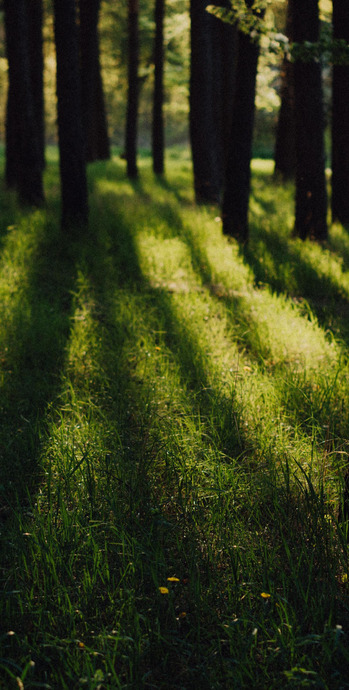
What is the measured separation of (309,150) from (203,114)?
3865mm

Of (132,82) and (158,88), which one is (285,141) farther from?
(132,82)

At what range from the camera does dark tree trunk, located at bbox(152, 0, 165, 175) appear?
1484cm

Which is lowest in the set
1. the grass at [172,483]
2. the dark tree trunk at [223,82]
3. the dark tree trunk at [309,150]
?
the grass at [172,483]

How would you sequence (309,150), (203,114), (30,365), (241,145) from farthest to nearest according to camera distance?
(203,114), (309,150), (241,145), (30,365)

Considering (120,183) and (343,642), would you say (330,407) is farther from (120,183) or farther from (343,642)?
(120,183)

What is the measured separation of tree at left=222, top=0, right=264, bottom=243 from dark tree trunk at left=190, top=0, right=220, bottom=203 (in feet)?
11.1

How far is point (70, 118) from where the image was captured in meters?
7.61

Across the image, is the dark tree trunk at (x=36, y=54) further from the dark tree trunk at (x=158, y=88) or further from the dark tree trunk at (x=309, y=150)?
the dark tree trunk at (x=309, y=150)

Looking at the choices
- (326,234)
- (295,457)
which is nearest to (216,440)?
(295,457)

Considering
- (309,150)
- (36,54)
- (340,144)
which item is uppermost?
(36,54)

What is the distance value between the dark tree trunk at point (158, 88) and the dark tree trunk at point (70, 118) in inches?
343

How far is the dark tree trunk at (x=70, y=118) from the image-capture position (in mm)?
7238

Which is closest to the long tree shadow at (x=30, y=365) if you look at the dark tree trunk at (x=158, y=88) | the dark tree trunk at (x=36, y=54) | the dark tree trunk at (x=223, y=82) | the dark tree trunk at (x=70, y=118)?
the dark tree trunk at (x=70, y=118)

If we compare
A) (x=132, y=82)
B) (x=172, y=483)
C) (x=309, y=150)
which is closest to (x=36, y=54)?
(x=132, y=82)
